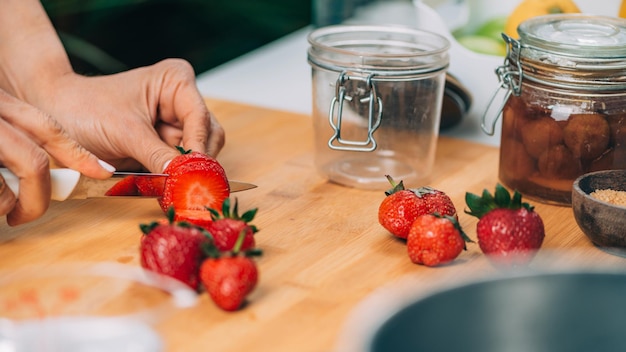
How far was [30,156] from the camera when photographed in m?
1.07

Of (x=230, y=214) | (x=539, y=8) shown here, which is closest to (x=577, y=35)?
(x=539, y=8)

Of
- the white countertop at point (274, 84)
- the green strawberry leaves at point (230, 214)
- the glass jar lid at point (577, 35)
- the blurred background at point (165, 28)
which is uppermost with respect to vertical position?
the glass jar lid at point (577, 35)

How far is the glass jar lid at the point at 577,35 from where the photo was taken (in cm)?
117

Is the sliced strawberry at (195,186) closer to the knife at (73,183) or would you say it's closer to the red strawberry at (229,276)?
the knife at (73,183)

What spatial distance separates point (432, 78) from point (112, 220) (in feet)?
1.64

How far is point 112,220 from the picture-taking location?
1.18 m

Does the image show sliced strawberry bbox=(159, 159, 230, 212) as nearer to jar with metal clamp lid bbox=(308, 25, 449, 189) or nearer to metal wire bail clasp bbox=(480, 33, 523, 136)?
jar with metal clamp lid bbox=(308, 25, 449, 189)

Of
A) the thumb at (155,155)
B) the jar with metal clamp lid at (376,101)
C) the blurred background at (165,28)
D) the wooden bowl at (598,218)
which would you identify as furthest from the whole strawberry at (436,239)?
the blurred background at (165,28)

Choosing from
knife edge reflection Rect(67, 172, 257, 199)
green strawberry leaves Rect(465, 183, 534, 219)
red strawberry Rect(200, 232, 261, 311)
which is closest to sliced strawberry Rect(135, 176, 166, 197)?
knife edge reflection Rect(67, 172, 257, 199)

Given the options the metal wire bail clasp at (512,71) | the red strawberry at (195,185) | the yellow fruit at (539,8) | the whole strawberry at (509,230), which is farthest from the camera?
the yellow fruit at (539,8)

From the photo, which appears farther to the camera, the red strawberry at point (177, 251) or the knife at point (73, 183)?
the knife at point (73, 183)

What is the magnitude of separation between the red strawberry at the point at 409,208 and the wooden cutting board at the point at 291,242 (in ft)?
0.08

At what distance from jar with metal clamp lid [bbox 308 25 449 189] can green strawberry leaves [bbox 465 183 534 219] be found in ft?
0.82

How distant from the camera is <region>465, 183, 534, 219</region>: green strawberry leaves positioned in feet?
3.32
